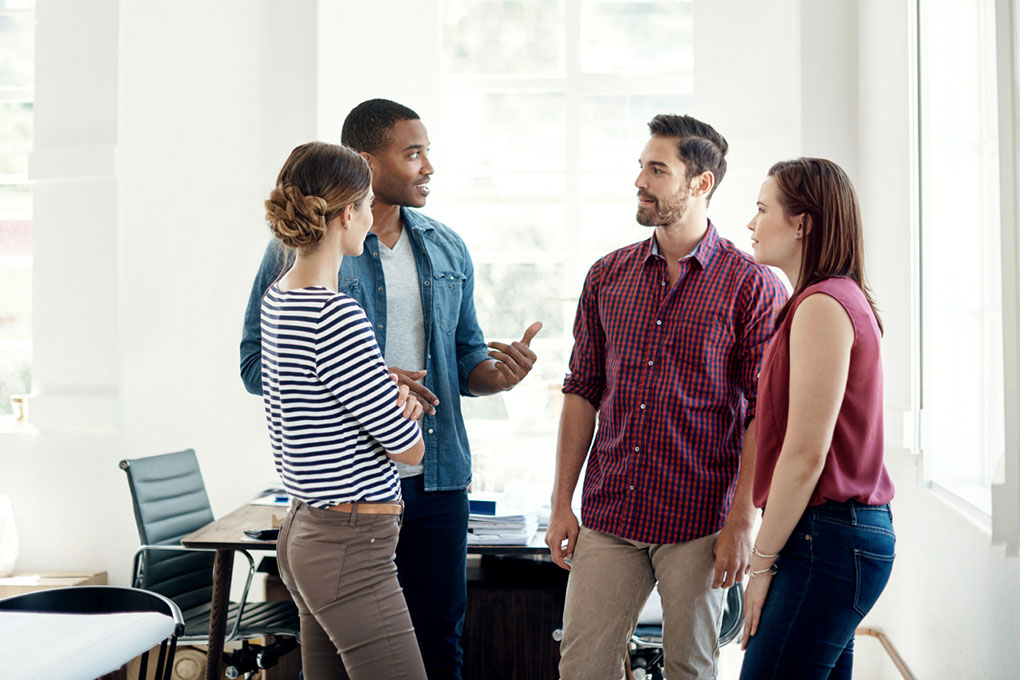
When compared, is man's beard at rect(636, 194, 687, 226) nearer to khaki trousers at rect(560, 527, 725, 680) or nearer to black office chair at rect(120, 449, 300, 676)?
khaki trousers at rect(560, 527, 725, 680)

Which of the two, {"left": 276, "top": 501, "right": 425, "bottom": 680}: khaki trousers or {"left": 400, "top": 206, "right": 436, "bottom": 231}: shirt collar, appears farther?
{"left": 400, "top": 206, "right": 436, "bottom": 231}: shirt collar

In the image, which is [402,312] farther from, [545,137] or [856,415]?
[545,137]

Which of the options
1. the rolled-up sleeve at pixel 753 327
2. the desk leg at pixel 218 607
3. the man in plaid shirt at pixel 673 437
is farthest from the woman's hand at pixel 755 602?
the desk leg at pixel 218 607

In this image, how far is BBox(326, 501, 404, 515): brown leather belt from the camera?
5.66 feet

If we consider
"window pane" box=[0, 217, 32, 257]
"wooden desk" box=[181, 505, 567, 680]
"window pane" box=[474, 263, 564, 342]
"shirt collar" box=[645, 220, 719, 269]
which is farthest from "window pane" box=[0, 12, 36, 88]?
"shirt collar" box=[645, 220, 719, 269]

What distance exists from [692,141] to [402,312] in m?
0.78

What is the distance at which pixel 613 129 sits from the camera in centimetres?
464

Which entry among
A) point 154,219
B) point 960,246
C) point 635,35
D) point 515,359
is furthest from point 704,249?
point 154,219

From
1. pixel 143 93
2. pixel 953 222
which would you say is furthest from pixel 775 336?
pixel 143 93

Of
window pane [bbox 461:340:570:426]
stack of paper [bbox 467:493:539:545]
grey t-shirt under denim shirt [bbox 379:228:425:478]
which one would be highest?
grey t-shirt under denim shirt [bbox 379:228:425:478]

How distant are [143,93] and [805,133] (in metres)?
3.00

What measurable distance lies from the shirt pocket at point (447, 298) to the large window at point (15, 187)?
3.17 meters

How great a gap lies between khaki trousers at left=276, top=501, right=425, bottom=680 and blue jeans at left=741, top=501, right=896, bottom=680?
0.66 m

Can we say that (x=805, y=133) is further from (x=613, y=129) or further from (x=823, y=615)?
(x=823, y=615)
